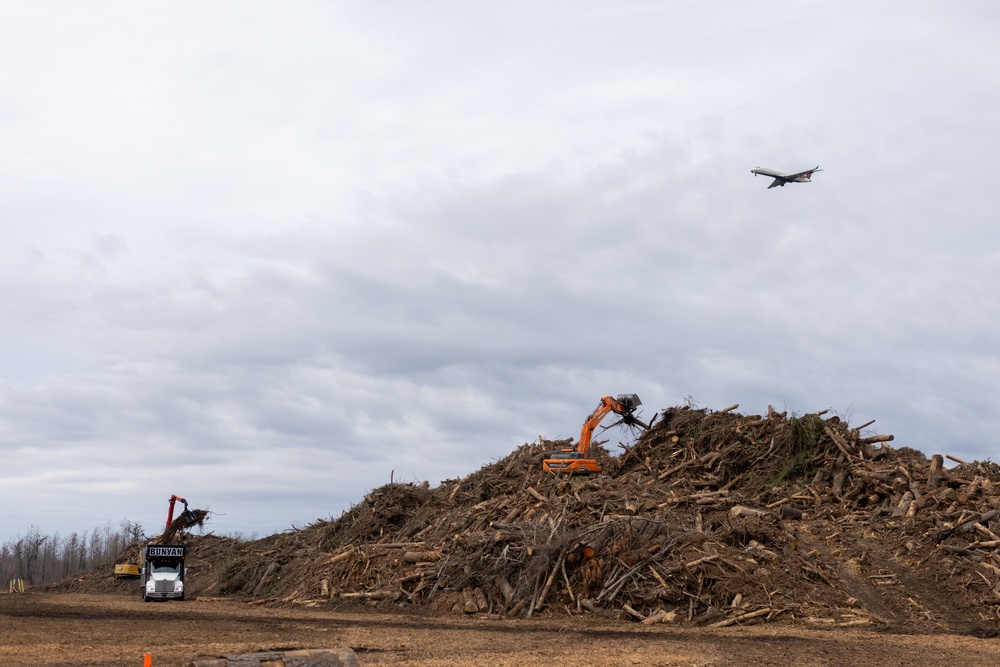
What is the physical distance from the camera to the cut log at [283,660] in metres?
12.3

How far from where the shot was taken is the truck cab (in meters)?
34.8

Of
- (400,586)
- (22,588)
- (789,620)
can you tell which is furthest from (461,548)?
(22,588)

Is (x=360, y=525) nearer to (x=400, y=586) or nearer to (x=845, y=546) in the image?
(x=400, y=586)

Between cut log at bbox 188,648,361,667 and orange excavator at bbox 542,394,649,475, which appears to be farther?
orange excavator at bbox 542,394,649,475

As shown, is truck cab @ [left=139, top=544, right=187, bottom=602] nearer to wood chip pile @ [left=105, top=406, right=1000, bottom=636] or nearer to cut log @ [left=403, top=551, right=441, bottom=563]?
wood chip pile @ [left=105, top=406, right=1000, bottom=636]

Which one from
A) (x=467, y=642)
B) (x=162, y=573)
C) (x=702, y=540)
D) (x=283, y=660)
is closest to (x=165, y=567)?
(x=162, y=573)

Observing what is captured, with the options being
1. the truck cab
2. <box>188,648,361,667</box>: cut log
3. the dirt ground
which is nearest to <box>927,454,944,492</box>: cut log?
the dirt ground

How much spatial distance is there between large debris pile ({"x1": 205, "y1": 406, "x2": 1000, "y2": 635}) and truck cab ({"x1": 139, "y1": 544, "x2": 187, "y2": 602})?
3.76m

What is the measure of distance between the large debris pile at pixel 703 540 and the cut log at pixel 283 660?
1289 centimetres

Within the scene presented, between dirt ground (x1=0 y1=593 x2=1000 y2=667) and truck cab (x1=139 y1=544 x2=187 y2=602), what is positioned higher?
truck cab (x1=139 y1=544 x2=187 y2=602)

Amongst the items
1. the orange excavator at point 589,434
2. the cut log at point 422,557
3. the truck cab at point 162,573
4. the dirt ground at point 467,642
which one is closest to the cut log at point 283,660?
the dirt ground at point 467,642

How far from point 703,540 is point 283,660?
16555mm

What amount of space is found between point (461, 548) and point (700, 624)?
8641 millimetres

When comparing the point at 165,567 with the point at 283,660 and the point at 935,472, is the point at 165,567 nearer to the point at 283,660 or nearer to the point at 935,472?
the point at 283,660
